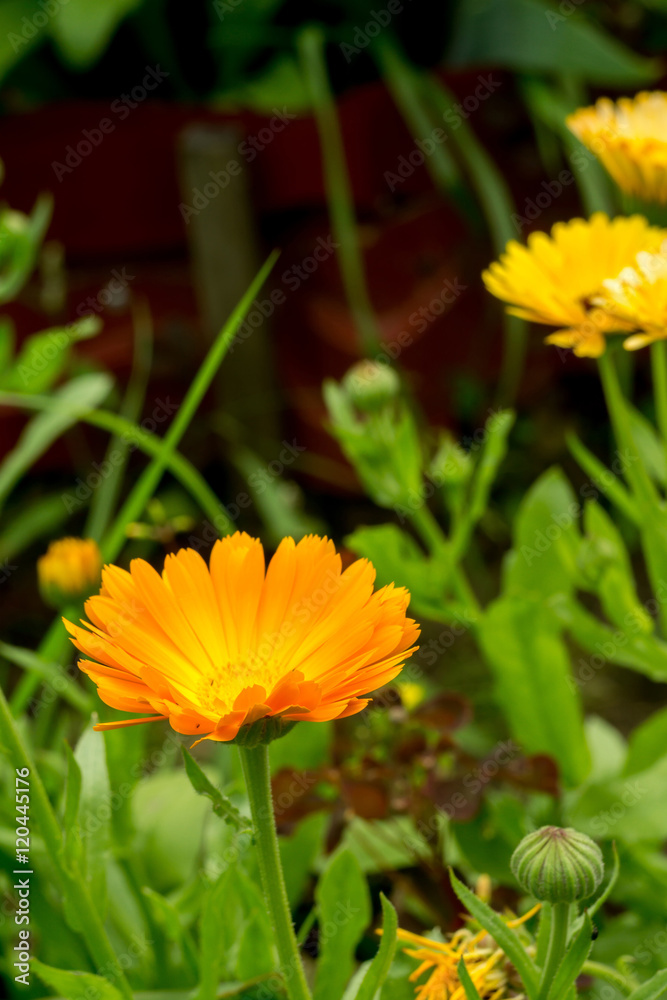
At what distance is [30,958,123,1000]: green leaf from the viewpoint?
0.44m

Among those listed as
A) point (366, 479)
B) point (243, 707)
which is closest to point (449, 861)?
point (366, 479)

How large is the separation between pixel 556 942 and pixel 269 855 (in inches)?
5.0

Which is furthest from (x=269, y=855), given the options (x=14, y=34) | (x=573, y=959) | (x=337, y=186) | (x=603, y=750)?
(x=14, y=34)

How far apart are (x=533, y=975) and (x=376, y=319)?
120 cm

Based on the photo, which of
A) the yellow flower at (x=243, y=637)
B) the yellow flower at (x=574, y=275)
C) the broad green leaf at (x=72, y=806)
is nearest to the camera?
the yellow flower at (x=243, y=637)

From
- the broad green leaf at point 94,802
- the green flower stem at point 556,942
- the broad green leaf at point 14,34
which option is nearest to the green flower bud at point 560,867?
the green flower stem at point 556,942

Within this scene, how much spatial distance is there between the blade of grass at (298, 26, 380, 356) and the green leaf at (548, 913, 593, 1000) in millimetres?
1043

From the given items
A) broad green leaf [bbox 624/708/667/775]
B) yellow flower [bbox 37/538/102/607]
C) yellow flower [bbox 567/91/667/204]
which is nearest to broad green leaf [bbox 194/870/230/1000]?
yellow flower [bbox 37/538/102/607]

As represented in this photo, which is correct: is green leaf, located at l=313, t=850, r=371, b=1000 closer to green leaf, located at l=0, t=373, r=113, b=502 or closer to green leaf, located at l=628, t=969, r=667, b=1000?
green leaf, located at l=628, t=969, r=667, b=1000

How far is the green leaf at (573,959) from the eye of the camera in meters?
0.43

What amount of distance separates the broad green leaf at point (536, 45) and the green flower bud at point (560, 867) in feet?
3.97

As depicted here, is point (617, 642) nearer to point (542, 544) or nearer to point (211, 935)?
point (542, 544)

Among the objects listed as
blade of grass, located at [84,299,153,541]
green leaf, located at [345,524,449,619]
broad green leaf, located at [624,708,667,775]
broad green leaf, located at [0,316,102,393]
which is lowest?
broad green leaf, located at [624,708,667,775]

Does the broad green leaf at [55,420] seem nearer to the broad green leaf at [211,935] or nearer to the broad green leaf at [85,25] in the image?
the broad green leaf at [211,935]
